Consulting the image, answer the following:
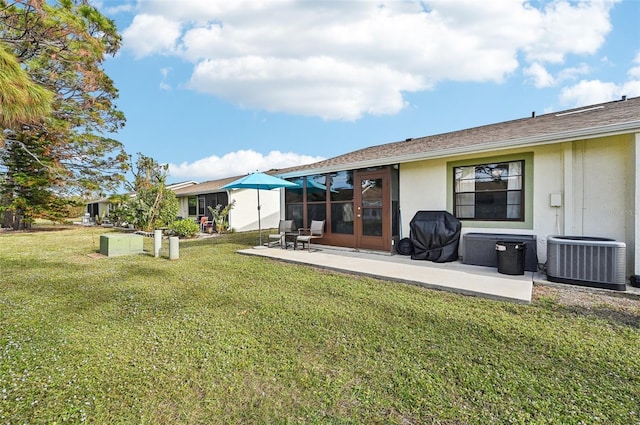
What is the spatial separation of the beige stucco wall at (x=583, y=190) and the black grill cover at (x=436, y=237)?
0.72 m

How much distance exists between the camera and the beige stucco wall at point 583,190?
5.05 metres

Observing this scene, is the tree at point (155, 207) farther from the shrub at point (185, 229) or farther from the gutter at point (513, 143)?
the gutter at point (513, 143)

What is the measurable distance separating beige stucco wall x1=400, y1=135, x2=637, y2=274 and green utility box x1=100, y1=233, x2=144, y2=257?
9.57 m

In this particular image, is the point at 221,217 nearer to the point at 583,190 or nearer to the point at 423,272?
the point at 423,272

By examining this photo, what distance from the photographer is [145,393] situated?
223 centimetres

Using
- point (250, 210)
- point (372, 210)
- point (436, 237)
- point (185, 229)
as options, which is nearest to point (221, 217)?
point (250, 210)

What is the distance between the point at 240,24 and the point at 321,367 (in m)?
8.72

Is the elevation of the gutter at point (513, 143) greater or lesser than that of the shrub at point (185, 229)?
greater

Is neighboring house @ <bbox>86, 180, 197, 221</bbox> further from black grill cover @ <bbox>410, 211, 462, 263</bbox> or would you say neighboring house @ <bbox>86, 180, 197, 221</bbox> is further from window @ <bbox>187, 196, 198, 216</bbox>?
black grill cover @ <bbox>410, 211, 462, 263</bbox>

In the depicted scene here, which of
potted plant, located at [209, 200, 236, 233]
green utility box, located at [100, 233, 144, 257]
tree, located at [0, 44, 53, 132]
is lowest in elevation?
green utility box, located at [100, 233, 144, 257]

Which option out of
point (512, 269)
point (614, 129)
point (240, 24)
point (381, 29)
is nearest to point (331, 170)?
point (381, 29)

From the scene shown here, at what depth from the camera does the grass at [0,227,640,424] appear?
2.03 m

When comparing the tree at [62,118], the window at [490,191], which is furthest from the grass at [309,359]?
the tree at [62,118]

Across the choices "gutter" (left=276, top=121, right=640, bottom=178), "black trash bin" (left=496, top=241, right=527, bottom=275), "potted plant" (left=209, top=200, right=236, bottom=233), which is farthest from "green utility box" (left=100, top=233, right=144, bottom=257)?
"black trash bin" (left=496, top=241, right=527, bottom=275)
